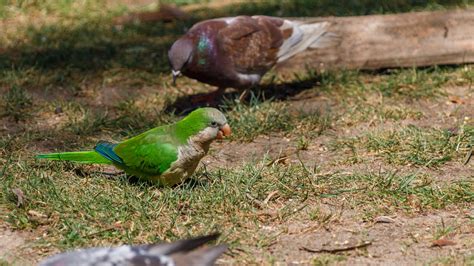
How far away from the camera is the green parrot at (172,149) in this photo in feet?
16.9

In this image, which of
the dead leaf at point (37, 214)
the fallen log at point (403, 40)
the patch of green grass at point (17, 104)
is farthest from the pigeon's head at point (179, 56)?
the dead leaf at point (37, 214)

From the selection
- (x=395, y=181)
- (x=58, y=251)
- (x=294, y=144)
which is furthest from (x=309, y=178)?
(x=58, y=251)

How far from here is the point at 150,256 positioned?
12.8 feet

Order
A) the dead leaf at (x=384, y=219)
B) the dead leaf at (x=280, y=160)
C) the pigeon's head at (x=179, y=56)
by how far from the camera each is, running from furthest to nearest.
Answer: the pigeon's head at (x=179, y=56) → the dead leaf at (x=280, y=160) → the dead leaf at (x=384, y=219)

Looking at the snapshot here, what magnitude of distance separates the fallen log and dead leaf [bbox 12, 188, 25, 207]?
3.54 meters

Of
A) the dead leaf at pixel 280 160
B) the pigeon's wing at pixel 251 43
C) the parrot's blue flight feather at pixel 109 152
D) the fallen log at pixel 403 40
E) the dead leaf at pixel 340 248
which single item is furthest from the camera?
the fallen log at pixel 403 40

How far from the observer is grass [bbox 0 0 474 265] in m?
4.91

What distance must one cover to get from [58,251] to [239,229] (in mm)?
1013

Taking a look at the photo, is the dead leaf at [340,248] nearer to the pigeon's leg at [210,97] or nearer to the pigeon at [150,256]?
the pigeon at [150,256]

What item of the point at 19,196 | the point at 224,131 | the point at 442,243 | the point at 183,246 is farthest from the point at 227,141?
the point at 183,246

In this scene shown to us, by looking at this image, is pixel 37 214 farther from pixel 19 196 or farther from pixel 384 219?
pixel 384 219

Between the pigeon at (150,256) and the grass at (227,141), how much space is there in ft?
2.05

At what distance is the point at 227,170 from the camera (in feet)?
18.4

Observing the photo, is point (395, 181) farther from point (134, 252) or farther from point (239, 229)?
point (134, 252)
